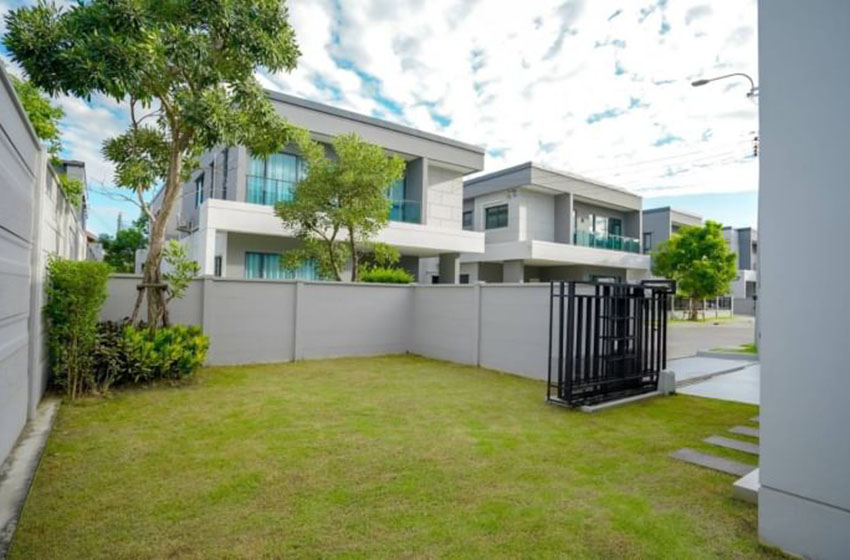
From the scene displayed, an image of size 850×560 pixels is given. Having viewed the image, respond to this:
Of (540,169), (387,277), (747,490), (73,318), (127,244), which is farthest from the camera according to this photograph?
(127,244)

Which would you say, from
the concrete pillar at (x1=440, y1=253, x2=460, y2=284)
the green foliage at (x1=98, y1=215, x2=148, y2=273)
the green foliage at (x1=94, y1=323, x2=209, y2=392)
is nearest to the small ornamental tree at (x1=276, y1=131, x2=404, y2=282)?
the green foliage at (x1=94, y1=323, x2=209, y2=392)

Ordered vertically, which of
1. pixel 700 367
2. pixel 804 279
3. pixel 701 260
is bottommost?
pixel 700 367

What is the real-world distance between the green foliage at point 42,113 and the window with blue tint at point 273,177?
4.34m

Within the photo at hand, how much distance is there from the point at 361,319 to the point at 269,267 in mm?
5911

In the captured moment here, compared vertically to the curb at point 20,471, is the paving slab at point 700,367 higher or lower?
lower

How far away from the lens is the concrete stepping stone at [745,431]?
449cm

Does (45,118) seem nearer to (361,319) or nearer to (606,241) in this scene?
(361,319)

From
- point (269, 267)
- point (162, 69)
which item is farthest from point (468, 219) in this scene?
point (162, 69)

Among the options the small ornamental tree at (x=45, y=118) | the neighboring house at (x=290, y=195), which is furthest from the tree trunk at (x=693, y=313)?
the small ornamental tree at (x=45, y=118)

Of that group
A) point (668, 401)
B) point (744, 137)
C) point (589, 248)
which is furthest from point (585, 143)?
point (668, 401)

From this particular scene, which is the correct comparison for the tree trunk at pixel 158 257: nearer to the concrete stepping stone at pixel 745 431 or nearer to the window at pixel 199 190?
the concrete stepping stone at pixel 745 431

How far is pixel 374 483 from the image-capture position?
10.3ft

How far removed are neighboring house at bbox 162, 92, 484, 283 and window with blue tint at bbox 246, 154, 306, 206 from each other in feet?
0.09

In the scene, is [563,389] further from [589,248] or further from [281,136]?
[589,248]
